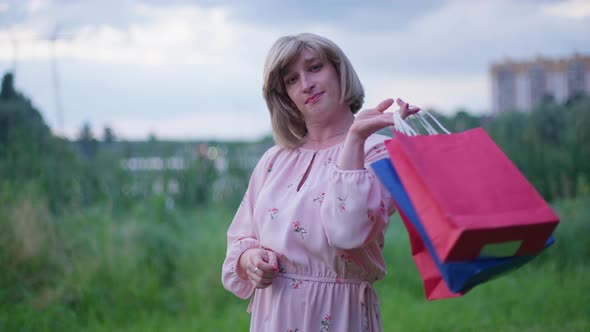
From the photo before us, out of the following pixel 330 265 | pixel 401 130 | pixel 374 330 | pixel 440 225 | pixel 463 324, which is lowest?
pixel 463 324

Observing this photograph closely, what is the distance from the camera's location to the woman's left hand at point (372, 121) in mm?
1678

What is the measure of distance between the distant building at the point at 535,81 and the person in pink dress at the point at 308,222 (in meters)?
6.30

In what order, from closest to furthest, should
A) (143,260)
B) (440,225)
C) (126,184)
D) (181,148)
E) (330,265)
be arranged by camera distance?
(440,225) → (330,265) → (143,260) → (126,184) → (181,148)

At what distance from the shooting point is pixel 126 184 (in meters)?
6.49

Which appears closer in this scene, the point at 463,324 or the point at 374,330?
the point at 374,330

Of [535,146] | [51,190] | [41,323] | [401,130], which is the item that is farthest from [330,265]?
[535,146]

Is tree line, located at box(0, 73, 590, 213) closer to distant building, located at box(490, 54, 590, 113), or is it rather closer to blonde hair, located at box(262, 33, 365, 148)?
distant building, located at box(490, 54, 590, 113)

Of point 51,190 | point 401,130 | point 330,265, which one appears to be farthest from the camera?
point 51,190

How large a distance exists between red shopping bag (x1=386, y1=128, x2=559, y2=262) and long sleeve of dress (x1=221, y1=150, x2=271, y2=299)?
30.7 inches

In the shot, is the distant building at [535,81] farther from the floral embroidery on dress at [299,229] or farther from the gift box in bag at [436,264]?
the gift box in bag at [436,264]

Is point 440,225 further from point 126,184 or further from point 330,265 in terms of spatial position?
point 126,184

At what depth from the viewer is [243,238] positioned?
7.25ft

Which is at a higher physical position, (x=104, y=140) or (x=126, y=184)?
(x=104, y=140)

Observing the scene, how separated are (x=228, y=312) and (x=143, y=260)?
0.99 m
